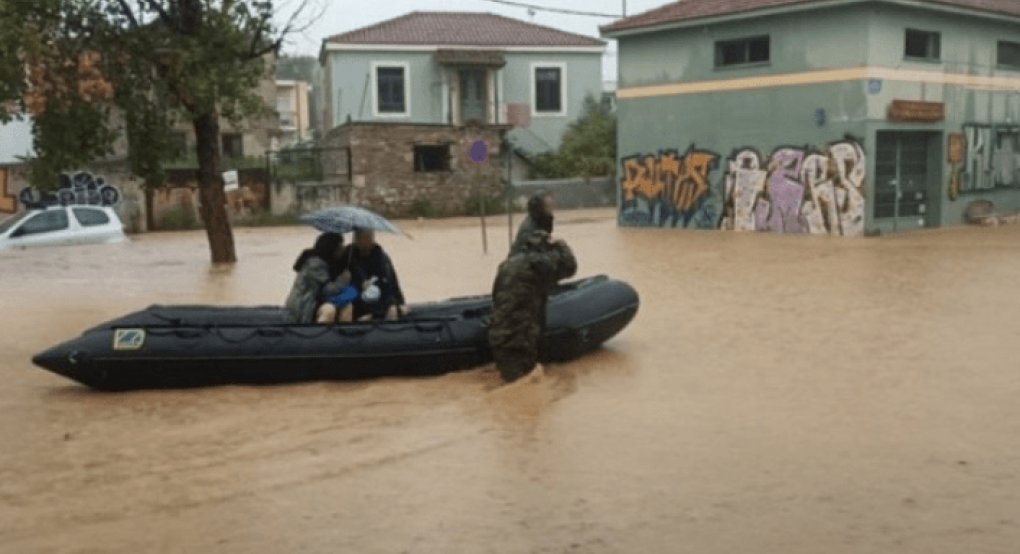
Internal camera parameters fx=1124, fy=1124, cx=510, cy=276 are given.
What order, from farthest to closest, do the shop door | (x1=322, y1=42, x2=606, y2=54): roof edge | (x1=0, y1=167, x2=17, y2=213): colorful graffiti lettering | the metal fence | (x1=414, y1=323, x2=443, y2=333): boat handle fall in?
1. (x1=322, y1=42, x2=606, y2=54): roof edge
2. the metal fence
3. (x1=0, y1=167, x2=17, y2=213): colorful graffiti lettering
4. the shop door
5. (x1=414, y1=323, x2=443, y2=333): boat handle

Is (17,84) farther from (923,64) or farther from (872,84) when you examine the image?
(923,64)

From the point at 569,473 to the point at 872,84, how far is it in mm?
20018

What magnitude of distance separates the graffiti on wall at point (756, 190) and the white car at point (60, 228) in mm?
13532

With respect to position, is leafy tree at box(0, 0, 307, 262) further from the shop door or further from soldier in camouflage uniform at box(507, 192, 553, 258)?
the shop door

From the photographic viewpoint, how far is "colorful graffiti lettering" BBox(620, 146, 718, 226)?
2856cm

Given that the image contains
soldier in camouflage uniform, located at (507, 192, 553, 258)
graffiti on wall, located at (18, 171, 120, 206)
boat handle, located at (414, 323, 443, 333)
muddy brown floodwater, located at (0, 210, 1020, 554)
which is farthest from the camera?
graffiti on wall, located at (18, 171, 120, 206)

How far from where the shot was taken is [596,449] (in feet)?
25.7

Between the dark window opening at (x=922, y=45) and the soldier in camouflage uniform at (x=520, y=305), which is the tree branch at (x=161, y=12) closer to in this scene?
the soldier in camouflage uniform at (x=520, y=305)

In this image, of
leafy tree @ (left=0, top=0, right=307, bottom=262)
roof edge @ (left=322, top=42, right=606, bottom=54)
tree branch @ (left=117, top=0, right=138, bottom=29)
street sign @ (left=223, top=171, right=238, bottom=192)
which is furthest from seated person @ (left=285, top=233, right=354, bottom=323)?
roof edge @ (left=322, top=42, right=606, bottom=54)

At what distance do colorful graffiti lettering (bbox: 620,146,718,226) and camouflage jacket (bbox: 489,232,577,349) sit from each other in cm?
1882

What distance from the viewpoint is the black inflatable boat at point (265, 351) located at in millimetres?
9734

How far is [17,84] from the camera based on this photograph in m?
14.4

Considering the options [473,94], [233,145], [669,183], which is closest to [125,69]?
[669,183]

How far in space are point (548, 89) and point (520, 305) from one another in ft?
129
